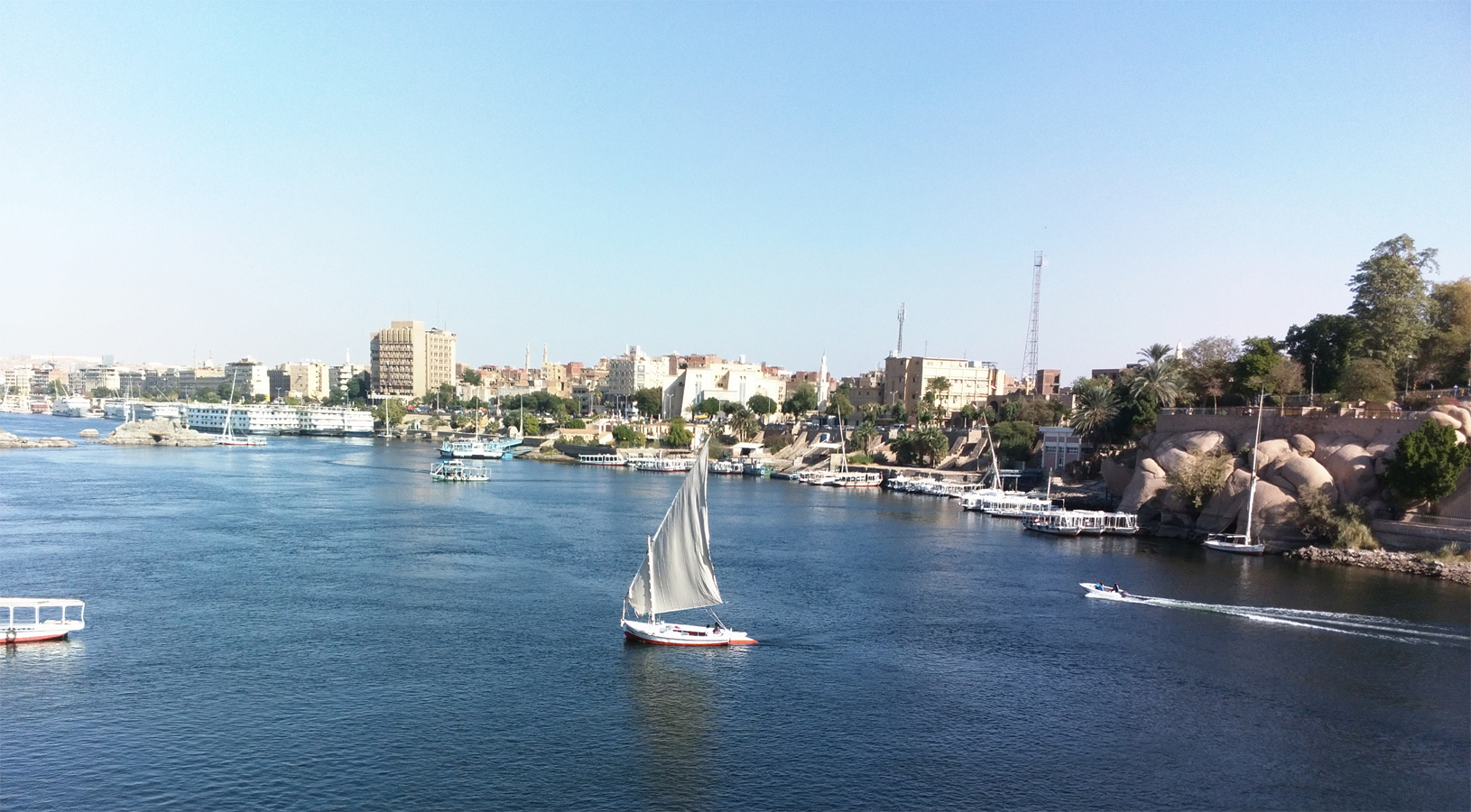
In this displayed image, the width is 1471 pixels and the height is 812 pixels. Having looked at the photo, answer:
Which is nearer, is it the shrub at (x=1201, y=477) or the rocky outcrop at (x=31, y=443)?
the shrub at (x=1201, y=477)

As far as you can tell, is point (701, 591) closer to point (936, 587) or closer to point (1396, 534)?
point (936, 587)

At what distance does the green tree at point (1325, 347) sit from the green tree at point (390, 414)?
15408 cm

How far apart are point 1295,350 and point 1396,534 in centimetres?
2911

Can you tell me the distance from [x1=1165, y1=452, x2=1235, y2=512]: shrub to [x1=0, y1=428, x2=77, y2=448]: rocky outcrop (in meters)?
130

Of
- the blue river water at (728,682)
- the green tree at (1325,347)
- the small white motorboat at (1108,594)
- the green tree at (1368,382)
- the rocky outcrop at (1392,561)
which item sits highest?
the green tree at (1325,347)

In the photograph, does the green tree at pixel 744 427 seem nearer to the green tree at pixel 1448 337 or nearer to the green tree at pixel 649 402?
the green tree at pixel 649 402

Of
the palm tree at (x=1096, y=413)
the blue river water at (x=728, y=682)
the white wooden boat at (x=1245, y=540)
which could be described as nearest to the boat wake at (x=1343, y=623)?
the blue river water at (x=728, y=682)

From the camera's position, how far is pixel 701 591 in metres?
35.8

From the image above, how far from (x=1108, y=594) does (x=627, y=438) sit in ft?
310

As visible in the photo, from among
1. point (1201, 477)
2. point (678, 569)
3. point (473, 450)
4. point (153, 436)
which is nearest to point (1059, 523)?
point (1201, 477)

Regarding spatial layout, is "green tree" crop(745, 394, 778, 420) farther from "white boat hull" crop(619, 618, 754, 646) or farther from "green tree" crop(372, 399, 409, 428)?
"white boat hull" crop(619, 618, 754, 646)

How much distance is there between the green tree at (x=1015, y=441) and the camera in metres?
96.9

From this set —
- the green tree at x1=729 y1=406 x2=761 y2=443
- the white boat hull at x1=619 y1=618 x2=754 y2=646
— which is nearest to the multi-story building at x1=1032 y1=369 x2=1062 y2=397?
the green tree at x1=729 y1=406 x2=761 y2=443

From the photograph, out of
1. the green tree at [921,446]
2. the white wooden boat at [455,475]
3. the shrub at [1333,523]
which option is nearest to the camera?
the shrub at [1333,523]
